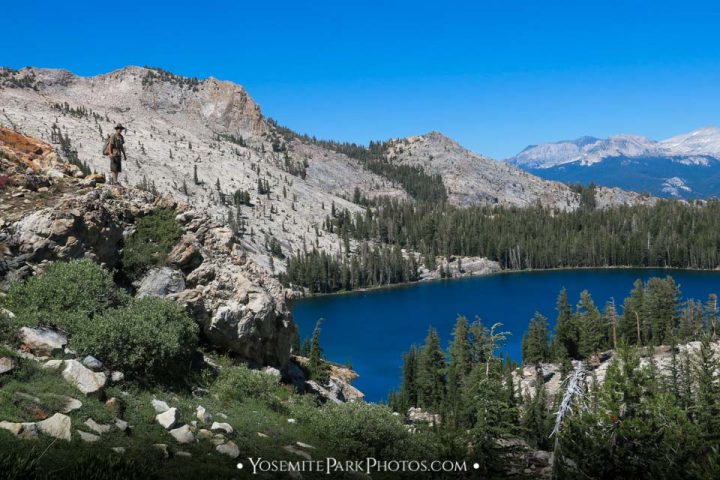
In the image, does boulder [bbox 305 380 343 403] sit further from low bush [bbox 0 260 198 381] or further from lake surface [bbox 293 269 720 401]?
lake surface [bbox 293 269 720 401]

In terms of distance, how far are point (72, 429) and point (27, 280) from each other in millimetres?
11792

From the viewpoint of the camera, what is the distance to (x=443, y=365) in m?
77.5

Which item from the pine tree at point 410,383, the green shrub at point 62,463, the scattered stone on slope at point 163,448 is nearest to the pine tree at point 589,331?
the pine tree at point 410,383

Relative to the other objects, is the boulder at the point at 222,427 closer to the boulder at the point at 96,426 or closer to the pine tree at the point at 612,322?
the boulder at the point at 96,426

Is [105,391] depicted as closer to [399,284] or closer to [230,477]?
[230,477]

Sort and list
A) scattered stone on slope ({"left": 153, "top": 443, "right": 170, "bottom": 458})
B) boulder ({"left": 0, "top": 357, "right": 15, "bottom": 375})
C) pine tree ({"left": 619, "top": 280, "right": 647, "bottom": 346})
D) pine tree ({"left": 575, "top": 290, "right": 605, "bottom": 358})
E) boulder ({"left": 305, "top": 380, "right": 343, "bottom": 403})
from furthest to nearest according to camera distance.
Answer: pine tree ({"left": 619, "top": 280, "right": 647, "bottom": 346}) < pine tree ({"left": 575, "top": 290, "right": 605, "bottom": 358}) < boulder ({"left": 305, "top": 380, "right": 343, "bottom": 403}) < boulder ({"left": 0, "top": 357, "right": 15, "bottom": 375}) < scattered stone on slope ({"left": 153, "top": 443, "right": 170, "bottom": 458})

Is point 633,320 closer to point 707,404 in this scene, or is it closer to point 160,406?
point 707,404

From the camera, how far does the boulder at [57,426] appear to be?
43.8 ft

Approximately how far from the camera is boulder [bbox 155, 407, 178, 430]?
16.4 meters

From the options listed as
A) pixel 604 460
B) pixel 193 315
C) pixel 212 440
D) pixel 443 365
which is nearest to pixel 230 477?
pixel 212 440

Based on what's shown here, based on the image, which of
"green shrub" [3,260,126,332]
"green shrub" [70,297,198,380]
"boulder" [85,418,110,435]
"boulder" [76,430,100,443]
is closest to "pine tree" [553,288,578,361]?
"green shrub" [70,297,198,380]

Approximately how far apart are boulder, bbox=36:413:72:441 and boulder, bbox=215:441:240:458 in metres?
4.35

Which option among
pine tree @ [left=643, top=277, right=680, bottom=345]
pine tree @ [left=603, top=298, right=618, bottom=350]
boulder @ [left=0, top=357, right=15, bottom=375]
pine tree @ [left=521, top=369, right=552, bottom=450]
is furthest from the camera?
pine tree @ [left=603, top=298, right=618, bottom=350]

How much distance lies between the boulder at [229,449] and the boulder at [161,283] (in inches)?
519
